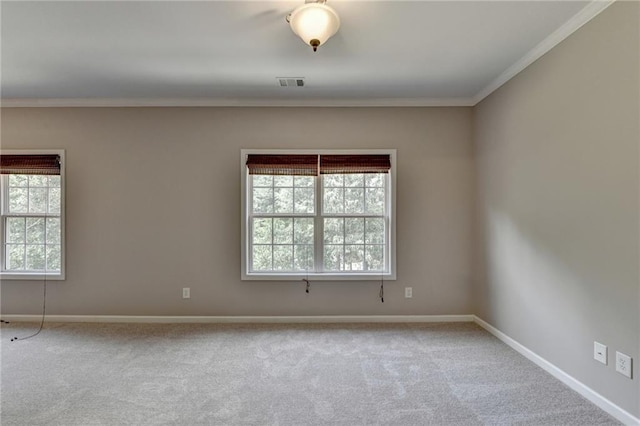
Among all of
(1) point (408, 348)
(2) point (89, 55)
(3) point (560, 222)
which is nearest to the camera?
(3) point (560, 222)

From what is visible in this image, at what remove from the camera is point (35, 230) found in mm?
3707

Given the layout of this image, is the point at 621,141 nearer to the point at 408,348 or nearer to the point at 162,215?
the point at 408,348

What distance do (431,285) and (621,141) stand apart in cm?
223

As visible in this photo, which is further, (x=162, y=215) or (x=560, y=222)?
(x=162, y=215)

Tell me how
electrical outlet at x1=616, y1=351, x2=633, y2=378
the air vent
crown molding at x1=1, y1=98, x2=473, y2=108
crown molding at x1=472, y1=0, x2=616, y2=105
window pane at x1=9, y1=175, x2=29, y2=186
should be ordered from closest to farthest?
electrical outlet at x1=616, y1=351, x2=633, y2=378
crown molding at x1=472, y1=0, x2=616, y2=105
the air vent
crown molding at x1=1, y1=98, x2=473, y2=108
window pane at x1=9, y1=175, x2=29, y2=186

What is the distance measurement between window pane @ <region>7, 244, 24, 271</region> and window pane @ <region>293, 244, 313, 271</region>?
317 centimetres

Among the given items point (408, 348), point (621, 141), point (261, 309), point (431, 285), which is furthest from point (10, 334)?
point (621, 141)

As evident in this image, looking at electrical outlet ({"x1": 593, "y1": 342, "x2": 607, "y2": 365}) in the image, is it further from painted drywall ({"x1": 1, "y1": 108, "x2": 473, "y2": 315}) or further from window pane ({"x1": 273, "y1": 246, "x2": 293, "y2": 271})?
window pane ({"x1": 273, "y1": 246, "x2": 293, "y2": 271})

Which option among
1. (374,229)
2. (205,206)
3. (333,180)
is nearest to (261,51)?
(333,180)

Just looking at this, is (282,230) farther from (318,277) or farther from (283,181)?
(318,277)

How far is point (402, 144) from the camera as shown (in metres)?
3.67

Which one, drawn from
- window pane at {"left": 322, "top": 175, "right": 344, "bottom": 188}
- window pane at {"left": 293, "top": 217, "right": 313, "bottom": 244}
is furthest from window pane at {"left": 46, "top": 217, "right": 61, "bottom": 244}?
window pane at {"left": 322, "top": 175, "right": 344, "bottom": 188}

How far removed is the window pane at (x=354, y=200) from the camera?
3.73 metres

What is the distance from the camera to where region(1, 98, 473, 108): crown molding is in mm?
3613
